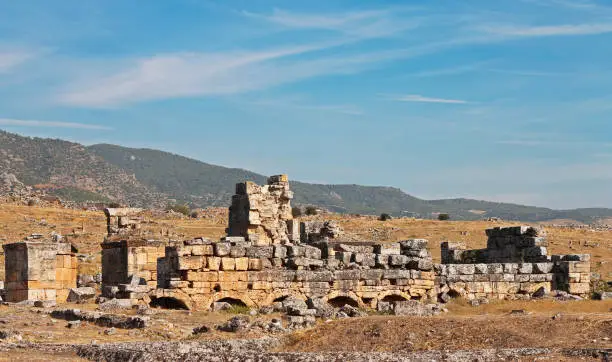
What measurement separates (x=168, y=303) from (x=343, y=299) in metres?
4.24

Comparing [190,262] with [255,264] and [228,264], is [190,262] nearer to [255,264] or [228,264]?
[228,264]

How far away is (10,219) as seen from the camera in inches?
2072

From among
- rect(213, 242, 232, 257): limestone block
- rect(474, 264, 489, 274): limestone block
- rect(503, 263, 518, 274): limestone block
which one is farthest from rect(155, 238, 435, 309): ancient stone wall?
rect(503, 263, 518, 274): limestone block

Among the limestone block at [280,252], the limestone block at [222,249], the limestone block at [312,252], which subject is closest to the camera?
the limestone block at [222,249]

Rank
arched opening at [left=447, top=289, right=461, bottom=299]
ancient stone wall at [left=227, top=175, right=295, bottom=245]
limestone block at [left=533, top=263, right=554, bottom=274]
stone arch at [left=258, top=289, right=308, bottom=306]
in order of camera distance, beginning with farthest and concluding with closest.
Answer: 1. limestone block at [left=533, top=263, right=554, bottom=274]
2. arched opening at [left=447, top=289, right=461, bottom=299]
3. ancient stone wall at [left=227, top=175, right=295, bottom=245]
4. stone arch at [left=258, top=289, right=308, bottom=306]

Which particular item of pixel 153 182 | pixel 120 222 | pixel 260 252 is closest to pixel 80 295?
pixel 260 252

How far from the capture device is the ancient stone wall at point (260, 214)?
991 inches

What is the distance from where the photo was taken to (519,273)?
86.2ft

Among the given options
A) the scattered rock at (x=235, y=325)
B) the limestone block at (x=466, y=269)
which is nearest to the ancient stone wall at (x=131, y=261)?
the limestone block at (x=466, y=269)

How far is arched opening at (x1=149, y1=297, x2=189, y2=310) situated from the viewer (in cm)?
2183

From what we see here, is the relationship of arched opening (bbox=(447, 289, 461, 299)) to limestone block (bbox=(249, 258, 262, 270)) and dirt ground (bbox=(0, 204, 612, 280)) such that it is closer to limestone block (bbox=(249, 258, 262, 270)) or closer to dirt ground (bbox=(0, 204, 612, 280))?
limestone block (bbox=(249, 258, 262, 270))

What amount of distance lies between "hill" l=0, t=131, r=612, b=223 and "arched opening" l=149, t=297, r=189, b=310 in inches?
3557

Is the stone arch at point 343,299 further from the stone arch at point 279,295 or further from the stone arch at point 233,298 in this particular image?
the stone arch at point 233,298

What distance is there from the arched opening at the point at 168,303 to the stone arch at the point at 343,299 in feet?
11.7
